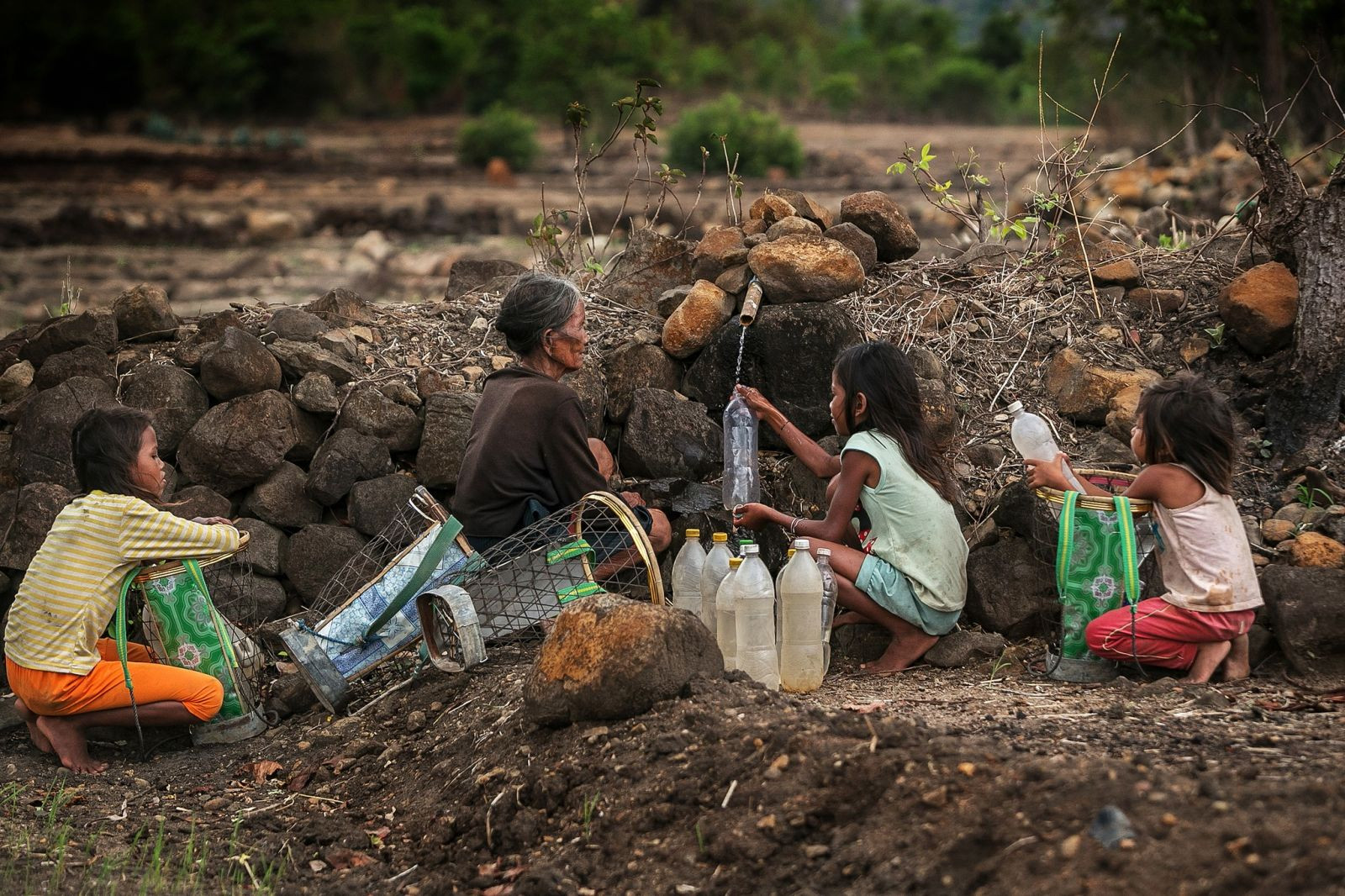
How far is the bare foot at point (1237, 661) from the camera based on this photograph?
414 centimetres

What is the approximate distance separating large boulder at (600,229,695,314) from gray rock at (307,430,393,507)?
5.11 ft

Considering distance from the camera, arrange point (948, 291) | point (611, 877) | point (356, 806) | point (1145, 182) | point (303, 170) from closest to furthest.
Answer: point (611, 877), point (356, 806), point (948, 291), point (1145, 182), point (303, 170)

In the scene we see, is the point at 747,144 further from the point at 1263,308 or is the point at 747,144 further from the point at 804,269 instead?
the point at 1263,308

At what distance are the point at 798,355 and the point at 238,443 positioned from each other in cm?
251

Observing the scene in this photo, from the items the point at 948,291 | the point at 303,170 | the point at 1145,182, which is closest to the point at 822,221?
the point at 948,291

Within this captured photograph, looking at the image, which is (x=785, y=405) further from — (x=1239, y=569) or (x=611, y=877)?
(x=611, y=877)

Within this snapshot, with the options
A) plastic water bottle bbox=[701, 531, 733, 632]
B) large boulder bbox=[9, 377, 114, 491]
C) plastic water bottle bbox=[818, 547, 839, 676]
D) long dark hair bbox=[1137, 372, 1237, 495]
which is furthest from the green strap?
long dark hair bbox=[1137, 372, 1237, 495]

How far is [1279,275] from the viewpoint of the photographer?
561cm

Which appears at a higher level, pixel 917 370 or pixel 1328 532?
pixel 917 370

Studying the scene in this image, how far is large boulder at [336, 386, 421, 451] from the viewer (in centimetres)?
578

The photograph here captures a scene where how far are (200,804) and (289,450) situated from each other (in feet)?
6.75

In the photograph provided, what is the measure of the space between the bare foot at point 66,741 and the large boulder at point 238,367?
1.87m

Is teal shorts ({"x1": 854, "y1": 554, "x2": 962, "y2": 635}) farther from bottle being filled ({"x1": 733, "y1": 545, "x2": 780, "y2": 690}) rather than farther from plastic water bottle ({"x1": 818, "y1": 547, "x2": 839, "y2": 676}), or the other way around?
bottle being filled ({"x1": 733, "y1": 545, "x2": 780, "y2": 690})

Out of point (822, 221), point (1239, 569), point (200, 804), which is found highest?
point (822, 221)
